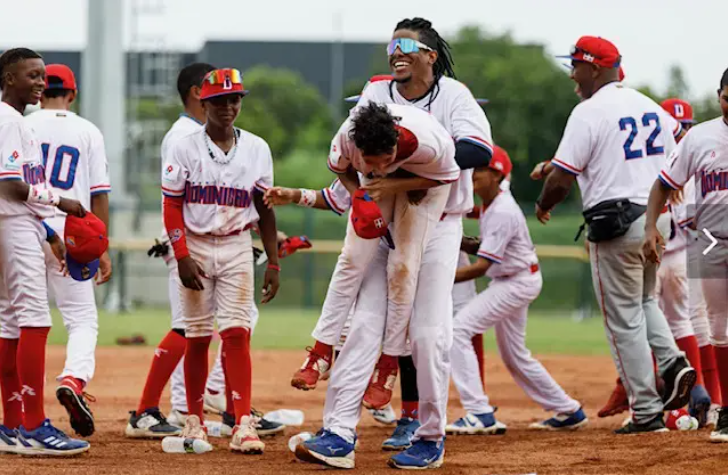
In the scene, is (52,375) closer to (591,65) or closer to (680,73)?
(591,65)

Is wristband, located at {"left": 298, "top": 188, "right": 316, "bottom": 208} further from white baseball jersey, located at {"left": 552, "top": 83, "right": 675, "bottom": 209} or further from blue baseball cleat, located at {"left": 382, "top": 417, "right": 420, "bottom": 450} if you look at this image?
white baseball jersey, located at {"left": 552, "top": 83, "right": 675, "bottom": 209}

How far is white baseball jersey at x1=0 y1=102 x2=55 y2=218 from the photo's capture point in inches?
249

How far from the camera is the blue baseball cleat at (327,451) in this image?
584cm

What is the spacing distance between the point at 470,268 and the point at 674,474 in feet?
9.37

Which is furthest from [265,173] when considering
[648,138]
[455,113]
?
[648,138]

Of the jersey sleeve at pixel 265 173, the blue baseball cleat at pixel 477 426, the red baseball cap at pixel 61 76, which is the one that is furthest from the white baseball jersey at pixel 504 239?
the red baseball cap at pixel 61 76

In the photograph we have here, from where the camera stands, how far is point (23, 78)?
659cm

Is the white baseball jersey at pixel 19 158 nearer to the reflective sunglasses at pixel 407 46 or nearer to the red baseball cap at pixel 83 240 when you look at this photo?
the red baseball cap at pixel 83 240

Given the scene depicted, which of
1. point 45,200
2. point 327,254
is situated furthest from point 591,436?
point 327,254

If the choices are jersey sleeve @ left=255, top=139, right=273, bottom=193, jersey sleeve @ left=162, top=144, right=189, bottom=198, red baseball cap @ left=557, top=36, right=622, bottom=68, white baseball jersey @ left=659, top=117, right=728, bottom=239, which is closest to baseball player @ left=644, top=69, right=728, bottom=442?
white baseball jersey @ left=659, top=117, right=728, bottom=239

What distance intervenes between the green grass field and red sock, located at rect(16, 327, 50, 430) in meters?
9.66

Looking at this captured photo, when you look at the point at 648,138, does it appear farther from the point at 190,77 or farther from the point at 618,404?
the point at 190,77

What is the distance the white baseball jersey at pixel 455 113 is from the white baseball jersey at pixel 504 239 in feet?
6.64

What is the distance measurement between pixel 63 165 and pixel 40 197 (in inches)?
38.9
